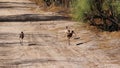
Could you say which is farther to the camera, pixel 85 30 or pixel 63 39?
pixel 85 30

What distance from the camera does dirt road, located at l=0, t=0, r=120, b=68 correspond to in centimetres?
2153

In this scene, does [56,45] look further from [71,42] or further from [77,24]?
[77,24]

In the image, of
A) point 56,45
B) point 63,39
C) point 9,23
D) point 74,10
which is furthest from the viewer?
point 9,23

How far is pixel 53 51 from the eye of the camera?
25609mm

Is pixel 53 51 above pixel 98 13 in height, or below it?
below

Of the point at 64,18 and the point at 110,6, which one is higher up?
the point at 110,6

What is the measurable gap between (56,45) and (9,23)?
49.9ft

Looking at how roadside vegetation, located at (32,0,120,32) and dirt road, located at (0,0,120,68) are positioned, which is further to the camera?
roadside vegetation, located at (32,0,120,32)

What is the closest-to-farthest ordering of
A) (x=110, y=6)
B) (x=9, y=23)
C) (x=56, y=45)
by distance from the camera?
(x=56, y=45)
(x=110, y=6)
(x=9, y=23)

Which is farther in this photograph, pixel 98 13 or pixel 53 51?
pixel 98 13

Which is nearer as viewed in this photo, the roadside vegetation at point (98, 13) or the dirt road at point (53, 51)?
the dirt road at point (53, 51)

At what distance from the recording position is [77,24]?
37000 millimetres

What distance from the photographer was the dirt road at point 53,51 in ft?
70.6

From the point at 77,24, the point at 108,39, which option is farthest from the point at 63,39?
the point at 77,24
